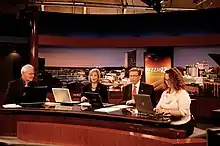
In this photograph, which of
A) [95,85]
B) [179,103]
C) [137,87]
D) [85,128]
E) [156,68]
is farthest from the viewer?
[156,68]

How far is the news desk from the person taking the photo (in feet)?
13.3

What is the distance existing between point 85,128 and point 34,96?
139 centimetres

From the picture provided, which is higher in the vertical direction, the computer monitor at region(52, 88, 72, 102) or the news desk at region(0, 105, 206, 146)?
the computer monitor at region(52, 88, 72, 102)

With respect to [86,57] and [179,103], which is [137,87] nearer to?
[179,103]

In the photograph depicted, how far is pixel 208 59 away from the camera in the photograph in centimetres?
970

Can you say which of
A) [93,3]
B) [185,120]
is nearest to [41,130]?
[185,120]

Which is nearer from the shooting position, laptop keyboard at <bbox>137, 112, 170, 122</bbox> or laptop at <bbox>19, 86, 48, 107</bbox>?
laptop keyboard at <bbox>137, 112, 170, 122</bbox>

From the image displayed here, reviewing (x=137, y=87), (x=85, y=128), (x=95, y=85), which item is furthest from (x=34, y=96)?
(x=137, y=87)

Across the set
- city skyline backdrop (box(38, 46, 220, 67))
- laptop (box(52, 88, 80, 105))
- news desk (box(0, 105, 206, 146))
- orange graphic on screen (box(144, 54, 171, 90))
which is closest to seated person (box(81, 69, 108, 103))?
laptop (box(52, 88, 80, 105))

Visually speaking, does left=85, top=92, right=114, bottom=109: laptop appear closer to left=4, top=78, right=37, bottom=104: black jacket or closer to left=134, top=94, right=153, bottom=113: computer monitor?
left=134, top=94, right=153, bottom=113: computer monitor

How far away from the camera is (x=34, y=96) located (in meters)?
6.09

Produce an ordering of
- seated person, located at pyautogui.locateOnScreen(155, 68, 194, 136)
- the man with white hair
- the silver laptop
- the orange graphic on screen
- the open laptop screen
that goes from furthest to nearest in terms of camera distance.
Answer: the orange graphic on screen
the man with white hair
the open laptop screen
seated person, located at pyautogui.locateOnScreen(155, 68, 194, 136)
the silver laptop

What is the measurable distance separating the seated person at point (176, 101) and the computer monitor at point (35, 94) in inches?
82.1

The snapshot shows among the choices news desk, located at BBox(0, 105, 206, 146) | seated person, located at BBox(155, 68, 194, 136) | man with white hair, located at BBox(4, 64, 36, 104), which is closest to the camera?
news desk, located at BBox(0, 105, 206, 146)
